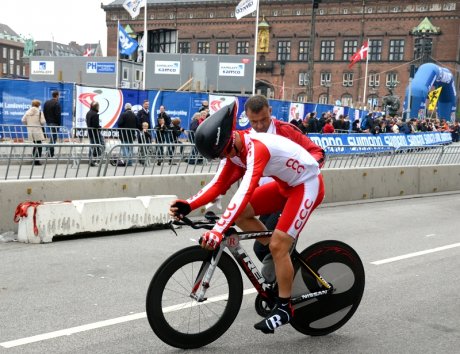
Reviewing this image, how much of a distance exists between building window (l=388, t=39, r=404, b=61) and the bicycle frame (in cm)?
7826

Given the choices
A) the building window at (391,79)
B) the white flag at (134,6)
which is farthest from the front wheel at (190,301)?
the building window at (391,79)

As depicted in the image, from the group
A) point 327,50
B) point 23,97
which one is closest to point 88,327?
point 23,97

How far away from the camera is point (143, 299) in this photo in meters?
5.92

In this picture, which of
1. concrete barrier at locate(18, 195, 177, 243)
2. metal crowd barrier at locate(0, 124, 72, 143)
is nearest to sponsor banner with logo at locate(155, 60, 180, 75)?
metal crowd barrier at locate(0, 124, 72, 143)

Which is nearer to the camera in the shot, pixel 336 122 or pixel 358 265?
pixel 358 265

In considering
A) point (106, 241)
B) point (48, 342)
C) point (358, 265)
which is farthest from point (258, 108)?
point (106, 241)

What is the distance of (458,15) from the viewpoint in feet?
245

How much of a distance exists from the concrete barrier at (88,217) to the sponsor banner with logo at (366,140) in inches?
235

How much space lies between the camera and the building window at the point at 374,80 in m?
79.9

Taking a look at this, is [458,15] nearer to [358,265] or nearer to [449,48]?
[449,48]

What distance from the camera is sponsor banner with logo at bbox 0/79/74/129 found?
19.3 metres

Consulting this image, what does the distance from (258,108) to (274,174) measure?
2.30ft

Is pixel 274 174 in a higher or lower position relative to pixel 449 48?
lower

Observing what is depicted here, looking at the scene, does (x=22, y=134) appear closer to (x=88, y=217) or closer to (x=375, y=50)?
(x=88, y=217)
